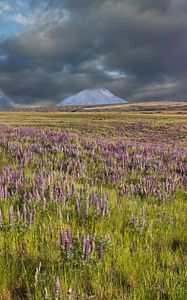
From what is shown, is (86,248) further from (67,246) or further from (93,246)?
(67,246)

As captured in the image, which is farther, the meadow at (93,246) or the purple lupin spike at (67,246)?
the purple lupin spike at (67,246)

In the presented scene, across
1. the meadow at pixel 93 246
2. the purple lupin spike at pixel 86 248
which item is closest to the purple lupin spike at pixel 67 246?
the meadow at pixel 93 246

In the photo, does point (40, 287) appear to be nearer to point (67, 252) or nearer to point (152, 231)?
point (67, 252)

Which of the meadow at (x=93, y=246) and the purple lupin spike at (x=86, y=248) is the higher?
the purple lupin spike at (x=86, y=248)

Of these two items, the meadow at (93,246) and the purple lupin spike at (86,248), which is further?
the purple lupin spike at (86,248)

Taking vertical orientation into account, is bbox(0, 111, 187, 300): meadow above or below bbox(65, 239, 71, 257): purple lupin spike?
below

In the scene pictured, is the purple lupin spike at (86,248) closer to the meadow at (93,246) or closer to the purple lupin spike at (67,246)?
the meadow at (93,246)

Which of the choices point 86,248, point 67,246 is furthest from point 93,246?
point 67,246

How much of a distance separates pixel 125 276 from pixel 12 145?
30.0 ft

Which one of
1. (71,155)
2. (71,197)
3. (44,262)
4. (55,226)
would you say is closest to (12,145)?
(71,155)

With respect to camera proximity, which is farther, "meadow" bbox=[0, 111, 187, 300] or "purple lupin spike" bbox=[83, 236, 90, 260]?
"purple lupin spike" bbox=[83, 236, 90, 260]

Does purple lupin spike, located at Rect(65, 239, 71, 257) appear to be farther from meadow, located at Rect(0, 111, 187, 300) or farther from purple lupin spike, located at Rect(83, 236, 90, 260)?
purple lupin spike, located at Rect(83, 236, 90, 260)

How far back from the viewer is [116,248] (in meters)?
3.98

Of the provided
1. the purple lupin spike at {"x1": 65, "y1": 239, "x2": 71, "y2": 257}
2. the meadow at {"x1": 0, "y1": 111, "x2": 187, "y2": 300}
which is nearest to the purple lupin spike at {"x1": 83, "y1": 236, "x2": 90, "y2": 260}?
the meadow at {"x1": 0, "y1": 111, "x2": 187, "y2": 300}
